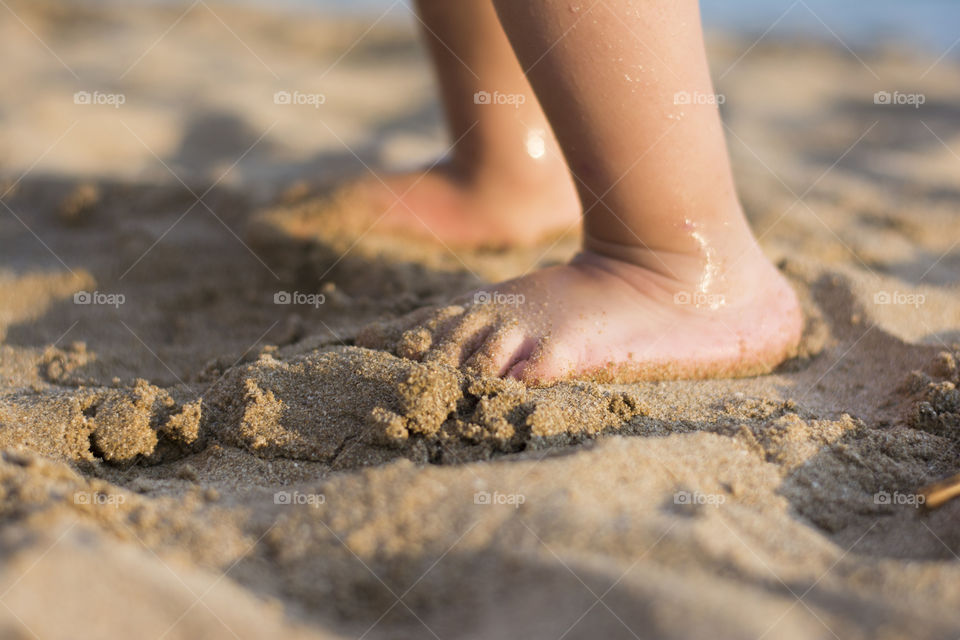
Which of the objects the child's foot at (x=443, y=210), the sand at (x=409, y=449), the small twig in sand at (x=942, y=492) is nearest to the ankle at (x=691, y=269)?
Answer: the sand at (x=409, y=449)

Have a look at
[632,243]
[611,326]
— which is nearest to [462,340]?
[611,326]

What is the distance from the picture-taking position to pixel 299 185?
7.52ft

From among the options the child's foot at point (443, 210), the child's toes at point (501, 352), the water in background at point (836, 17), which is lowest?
the water in background at point (836, 17)

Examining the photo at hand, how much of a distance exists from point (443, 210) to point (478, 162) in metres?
0.17

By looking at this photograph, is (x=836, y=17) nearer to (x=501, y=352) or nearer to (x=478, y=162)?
(x=478, y=162)

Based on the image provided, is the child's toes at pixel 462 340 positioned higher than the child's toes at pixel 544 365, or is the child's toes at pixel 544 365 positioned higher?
the child's toes at pixel 462 340

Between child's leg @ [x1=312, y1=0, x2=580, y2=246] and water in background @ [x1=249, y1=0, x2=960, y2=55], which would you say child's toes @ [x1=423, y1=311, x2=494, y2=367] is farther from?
water in background @ [x1=249, y1=0, x2=960, y2=55]

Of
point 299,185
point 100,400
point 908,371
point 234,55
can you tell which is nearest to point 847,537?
point 908,371

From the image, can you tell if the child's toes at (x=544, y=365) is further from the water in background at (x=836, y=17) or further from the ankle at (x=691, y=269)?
the water in background at (x=836, y=17)

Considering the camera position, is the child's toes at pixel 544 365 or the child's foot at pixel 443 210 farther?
the child's foot at pixel 443 210

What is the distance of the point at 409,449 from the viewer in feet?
3.71

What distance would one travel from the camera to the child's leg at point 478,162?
82.7 inches

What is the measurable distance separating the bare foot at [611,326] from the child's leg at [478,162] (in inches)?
24.4

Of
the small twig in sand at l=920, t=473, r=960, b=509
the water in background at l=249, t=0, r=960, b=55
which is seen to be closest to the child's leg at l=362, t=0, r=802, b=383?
the small twig in sand at l=920, t=473, r=960, b=509
